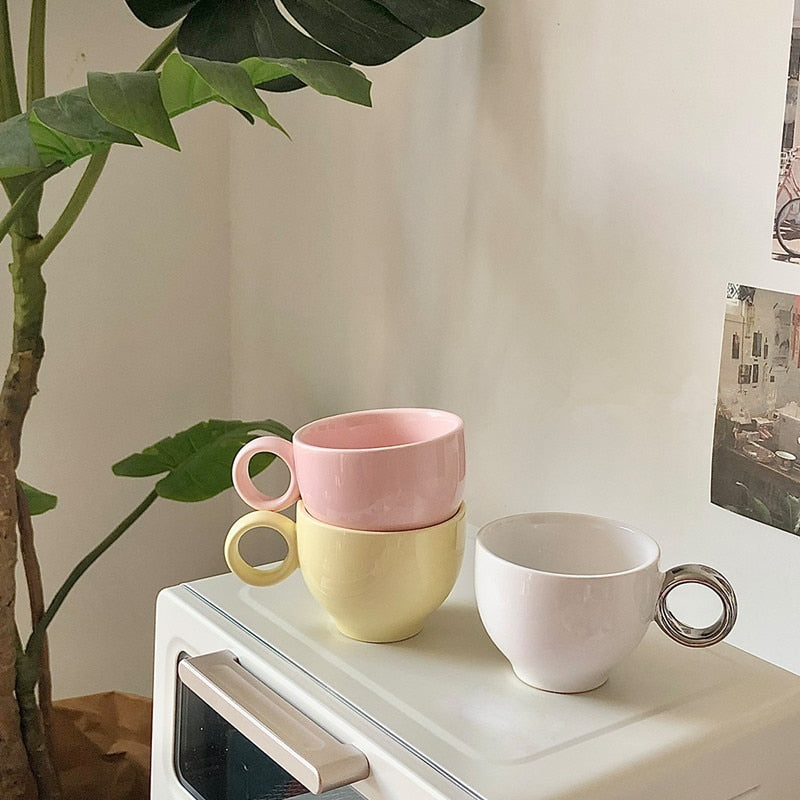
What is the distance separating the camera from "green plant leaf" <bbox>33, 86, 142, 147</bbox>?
28.9 inches

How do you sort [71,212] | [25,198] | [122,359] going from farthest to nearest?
[122,359] → [71,212] → [25,198]

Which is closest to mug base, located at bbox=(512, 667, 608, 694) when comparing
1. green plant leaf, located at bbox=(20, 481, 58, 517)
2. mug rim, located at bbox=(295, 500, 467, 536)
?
mug rim, located at bbox=(295, 500, 467, 536)

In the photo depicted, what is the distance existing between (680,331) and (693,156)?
0.46 ft

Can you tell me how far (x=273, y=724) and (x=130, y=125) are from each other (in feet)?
1.24

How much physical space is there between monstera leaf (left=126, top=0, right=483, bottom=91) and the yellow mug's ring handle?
1.37 ft

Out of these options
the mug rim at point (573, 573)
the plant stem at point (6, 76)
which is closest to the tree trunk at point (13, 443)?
the plant stem at point (6, 76)

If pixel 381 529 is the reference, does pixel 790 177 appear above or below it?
above

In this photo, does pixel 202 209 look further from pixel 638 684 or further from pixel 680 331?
pixel 638 684

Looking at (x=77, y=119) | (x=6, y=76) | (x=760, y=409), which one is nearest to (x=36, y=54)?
(x=6, y=76)

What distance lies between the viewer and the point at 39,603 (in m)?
1.17

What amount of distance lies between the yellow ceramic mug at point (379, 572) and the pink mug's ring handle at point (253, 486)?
21 mm

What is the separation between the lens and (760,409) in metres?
0.85

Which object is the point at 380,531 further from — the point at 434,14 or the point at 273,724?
the point at 434,14

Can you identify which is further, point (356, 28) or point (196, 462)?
point (196, 462)
